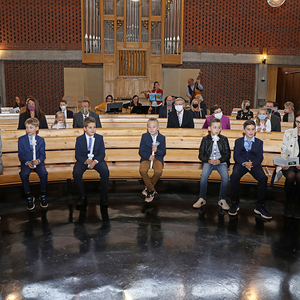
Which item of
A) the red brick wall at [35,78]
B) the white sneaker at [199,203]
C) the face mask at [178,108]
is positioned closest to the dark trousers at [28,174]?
the white sneaker at [199,203]

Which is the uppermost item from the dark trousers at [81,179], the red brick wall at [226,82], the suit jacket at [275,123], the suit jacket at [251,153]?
the red brick wall at [226,82]

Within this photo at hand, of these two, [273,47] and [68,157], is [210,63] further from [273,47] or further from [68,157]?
[68,157]

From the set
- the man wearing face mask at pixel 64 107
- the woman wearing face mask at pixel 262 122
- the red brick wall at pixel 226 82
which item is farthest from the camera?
the red brick wall at pixel 226 82

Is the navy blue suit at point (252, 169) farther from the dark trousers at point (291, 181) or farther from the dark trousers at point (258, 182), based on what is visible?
the dark trousers at point (291, 181)

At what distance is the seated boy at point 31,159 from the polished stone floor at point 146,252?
0.60ft

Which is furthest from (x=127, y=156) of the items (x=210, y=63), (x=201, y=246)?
(x=210, y=63)

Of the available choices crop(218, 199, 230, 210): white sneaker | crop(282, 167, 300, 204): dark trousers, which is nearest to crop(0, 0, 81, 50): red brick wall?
crop(218, 199, 230, 210): white sneaker

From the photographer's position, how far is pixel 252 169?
4.07 m

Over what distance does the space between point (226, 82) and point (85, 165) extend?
34.6 ft

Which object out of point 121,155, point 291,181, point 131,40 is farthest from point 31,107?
point 131,40

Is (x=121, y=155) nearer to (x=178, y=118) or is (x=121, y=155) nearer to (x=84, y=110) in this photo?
(x=84, y=110)

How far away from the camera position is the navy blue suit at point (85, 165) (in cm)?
421

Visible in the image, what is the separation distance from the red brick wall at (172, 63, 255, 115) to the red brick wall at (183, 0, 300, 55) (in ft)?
2.12

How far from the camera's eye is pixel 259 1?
13.1 metres
